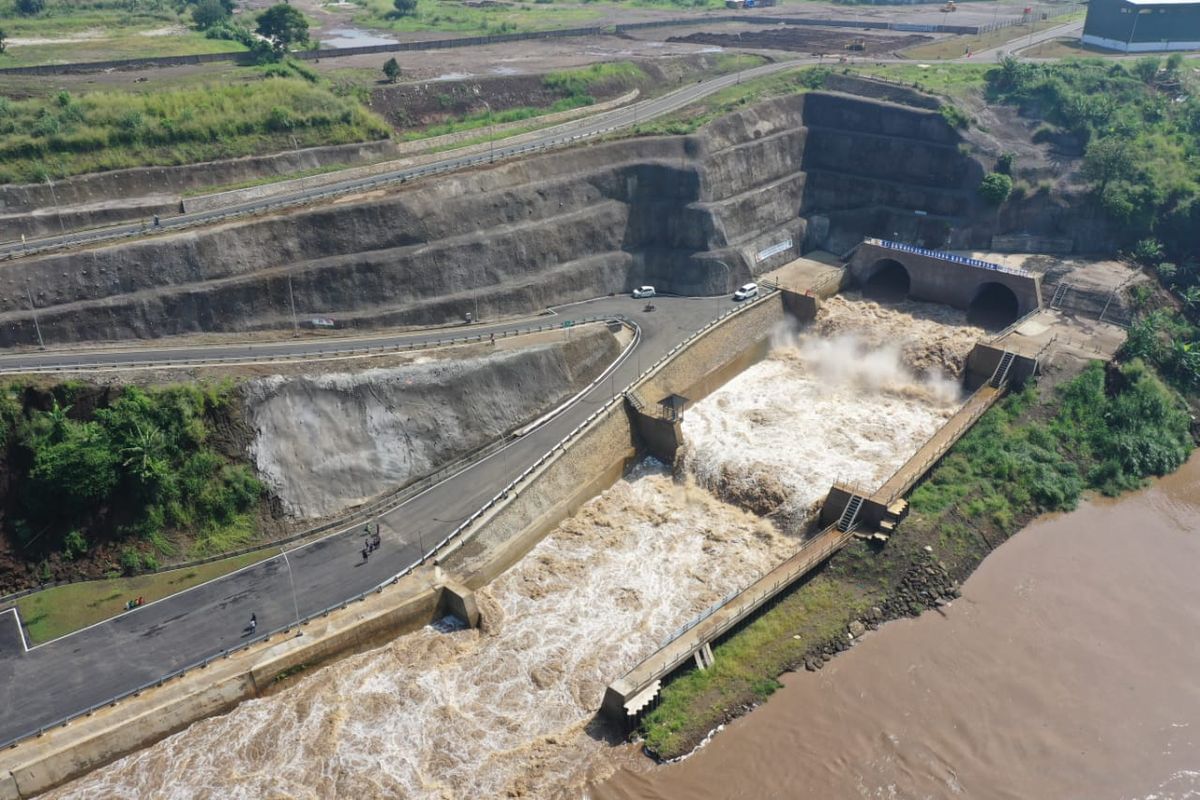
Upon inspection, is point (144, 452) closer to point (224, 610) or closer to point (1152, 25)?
point (224, 610)

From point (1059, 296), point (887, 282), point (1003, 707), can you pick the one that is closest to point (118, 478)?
point (1003, 707)

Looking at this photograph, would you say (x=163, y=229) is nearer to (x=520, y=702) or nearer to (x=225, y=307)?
(x=225, y=307)

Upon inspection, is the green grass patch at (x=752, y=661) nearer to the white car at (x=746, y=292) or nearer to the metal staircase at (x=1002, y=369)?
the metal staircase at (x=1002, y=369)

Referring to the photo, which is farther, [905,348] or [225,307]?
[905,348]

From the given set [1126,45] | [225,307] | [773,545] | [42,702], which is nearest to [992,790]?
[773,545]

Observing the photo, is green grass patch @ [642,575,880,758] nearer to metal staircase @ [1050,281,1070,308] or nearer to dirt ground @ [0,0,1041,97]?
metal staircase @ [1050,281,1070,308]

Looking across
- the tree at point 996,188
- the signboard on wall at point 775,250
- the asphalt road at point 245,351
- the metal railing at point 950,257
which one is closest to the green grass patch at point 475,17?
the signboard on wall at point 775,250
